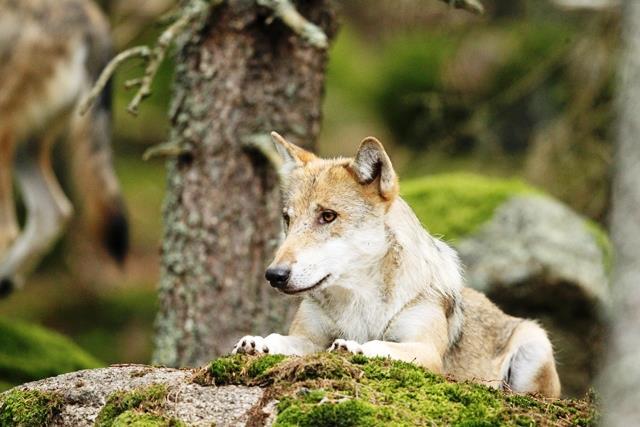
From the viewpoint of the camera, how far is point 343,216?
519cm

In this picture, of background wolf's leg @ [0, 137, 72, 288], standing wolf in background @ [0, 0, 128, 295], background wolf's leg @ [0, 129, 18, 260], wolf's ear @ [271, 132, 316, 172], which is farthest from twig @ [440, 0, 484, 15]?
background wolf's leg @ [0, 137, 72, 288]

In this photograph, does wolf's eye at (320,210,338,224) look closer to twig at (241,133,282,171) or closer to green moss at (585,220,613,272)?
twig at (241,133,282,171)

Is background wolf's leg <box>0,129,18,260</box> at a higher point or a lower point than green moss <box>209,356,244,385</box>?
lower

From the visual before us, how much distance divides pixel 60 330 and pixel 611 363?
12.7 m

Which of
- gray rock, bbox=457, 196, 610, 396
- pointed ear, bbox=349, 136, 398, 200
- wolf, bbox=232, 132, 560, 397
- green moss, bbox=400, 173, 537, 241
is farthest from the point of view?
green moss, bbox=400, 173, 537, 241

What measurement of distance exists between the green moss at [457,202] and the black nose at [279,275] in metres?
3.97

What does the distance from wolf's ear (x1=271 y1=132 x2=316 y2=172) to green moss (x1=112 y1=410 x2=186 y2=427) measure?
1.95m

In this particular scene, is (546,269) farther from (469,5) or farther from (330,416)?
(330,416)

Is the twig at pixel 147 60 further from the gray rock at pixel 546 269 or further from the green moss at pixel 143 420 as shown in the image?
the gray rock at pixel 546 269

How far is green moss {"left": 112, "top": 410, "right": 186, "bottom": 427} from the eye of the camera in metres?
3.97

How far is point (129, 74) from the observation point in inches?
643

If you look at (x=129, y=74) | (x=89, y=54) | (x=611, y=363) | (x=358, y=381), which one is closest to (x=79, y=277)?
(x=129, y=74)

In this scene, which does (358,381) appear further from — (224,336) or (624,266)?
(224,336)

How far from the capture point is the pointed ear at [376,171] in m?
5.16
